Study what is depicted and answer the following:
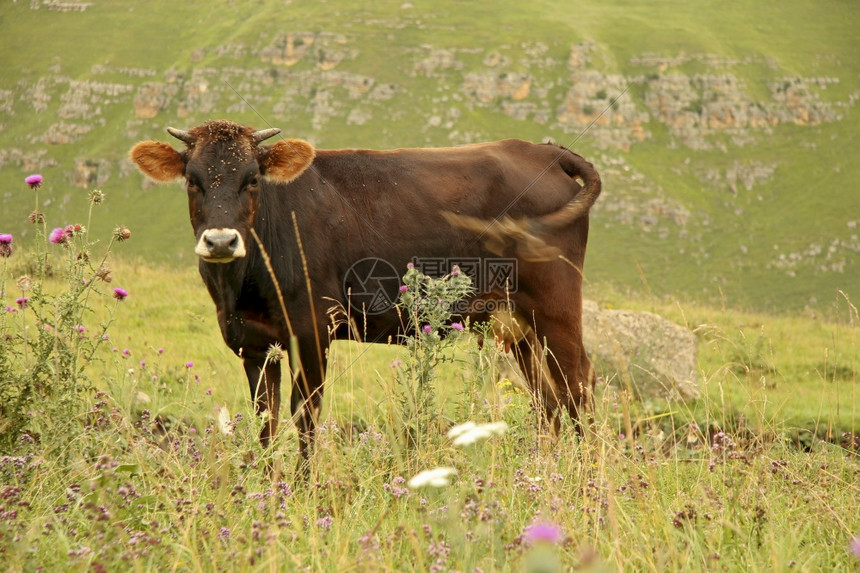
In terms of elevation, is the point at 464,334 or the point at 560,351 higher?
the point at 464,334

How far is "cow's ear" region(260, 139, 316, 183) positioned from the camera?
237 inches

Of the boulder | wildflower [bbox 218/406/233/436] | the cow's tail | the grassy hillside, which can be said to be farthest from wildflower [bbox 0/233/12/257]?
the grassy hillside

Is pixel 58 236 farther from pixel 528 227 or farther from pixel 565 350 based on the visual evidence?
pixel 565 350

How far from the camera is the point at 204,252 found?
5129 mm

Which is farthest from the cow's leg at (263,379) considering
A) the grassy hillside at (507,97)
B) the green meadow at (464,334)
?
the grassy hillside at (507,97)

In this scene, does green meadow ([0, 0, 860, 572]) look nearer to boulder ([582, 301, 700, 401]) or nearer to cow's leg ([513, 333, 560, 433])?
cow's leg ([513, 333, 560, 433])

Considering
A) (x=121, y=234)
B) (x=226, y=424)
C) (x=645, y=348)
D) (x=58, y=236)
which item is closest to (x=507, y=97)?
(x=645, y=348)

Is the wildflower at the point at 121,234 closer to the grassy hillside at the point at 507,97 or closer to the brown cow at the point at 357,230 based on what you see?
the brown cow at the point at 357,230

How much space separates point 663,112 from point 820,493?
404 ft

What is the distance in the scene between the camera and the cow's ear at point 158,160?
6027 mm

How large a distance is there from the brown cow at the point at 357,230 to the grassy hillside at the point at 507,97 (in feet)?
261

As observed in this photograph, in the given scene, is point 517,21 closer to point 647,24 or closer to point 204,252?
point 647,24

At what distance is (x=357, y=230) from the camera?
6.36 metres

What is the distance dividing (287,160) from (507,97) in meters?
→ 116
